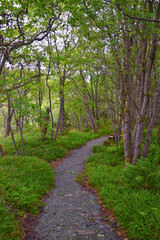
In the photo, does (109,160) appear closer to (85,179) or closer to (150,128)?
(85,179)

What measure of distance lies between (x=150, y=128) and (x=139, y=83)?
207 centimetres

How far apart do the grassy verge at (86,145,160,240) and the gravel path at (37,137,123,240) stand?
467 mm

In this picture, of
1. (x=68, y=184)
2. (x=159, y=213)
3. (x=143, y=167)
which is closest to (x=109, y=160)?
(x=68, y=184)

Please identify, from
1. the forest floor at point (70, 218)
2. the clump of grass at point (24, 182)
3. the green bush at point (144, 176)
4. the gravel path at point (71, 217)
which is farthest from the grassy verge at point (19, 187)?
the green bush at point (144, 176)

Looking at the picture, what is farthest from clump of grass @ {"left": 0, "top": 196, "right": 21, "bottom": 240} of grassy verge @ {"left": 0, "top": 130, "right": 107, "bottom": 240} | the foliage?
the foliage

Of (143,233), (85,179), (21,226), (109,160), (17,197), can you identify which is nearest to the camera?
(143,233)

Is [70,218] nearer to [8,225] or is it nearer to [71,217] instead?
[71,217]

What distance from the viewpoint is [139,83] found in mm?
6848

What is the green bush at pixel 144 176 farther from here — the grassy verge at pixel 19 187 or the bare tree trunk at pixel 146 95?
the grassy verge at pixel 19 187

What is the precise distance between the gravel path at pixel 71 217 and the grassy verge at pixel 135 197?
467 millimetres

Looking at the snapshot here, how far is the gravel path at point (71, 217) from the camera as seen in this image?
3.64 metres

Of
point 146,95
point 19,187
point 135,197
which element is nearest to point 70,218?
point 135,197

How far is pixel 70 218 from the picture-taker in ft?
14.2

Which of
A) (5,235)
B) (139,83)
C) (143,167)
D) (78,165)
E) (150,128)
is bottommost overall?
(78,165)
